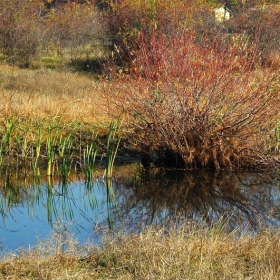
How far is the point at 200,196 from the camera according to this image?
9.71 m

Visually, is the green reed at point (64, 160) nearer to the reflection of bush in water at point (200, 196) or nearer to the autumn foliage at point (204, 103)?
the autumn foliage at point (204, 103)

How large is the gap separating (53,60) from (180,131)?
19.0 meters

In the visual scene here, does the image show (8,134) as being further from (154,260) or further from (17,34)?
(17,34)

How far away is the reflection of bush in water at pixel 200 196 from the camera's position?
8602 mm

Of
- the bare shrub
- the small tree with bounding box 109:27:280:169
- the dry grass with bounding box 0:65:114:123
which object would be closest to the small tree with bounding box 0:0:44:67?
the bare shrub

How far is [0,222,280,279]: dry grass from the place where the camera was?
17.1 feet

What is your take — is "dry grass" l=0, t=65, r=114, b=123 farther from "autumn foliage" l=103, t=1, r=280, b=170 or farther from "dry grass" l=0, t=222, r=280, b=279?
"dry grass" l=0, t=222, r=280, b=279

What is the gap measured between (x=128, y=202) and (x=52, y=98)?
6.69 metres

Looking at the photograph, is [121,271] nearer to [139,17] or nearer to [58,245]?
[58,245]

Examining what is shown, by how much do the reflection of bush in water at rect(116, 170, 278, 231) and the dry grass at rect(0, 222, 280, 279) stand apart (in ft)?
6.65

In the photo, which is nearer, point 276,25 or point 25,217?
point 25,217

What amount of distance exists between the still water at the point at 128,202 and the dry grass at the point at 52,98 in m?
1.54

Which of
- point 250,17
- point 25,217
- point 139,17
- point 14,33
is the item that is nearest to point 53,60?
point 14,33

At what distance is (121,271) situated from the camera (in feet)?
17.4
